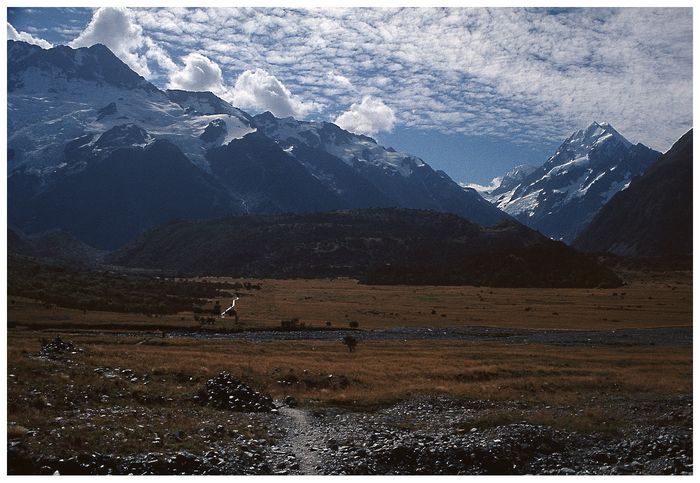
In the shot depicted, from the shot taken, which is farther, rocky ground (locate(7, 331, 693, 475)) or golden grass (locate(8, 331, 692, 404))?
golden grass (locate(8, 331, 692, 404))

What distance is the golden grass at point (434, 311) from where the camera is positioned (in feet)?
311

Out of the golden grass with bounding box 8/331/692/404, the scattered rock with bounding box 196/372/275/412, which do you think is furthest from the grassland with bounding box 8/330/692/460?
A: the scattered rock with bounding box 196/372/275/412

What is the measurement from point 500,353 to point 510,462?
36984 mm

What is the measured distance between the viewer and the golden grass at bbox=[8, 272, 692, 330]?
9488 centimetres

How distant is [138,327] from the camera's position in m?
88.1

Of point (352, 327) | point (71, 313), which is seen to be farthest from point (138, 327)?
point (352, 327)

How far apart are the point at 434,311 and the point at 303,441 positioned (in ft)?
309

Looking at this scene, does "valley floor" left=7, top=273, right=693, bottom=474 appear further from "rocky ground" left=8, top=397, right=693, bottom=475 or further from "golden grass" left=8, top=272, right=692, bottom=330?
"golden grass" left=8, top=272, right=692, bottom=330

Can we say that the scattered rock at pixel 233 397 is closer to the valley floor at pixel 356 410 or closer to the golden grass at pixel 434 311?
the valley floor at pixel 356 410

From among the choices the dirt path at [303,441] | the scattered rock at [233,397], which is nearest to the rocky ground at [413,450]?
the dirt path at [303,441]

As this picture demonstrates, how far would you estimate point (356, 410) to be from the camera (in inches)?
1442

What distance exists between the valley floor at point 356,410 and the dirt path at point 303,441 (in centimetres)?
9

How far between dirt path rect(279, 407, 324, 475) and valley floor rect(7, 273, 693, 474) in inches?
3.7
